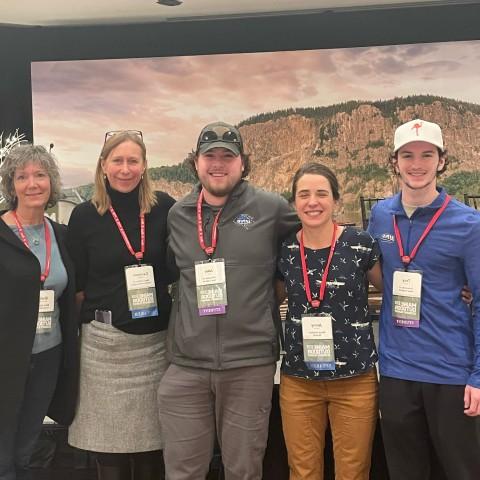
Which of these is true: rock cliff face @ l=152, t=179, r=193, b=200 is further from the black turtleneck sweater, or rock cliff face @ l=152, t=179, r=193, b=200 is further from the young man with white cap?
the young man with white cap

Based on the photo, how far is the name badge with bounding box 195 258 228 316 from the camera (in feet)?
6.11

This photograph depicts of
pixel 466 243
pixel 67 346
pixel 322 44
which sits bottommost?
pixel 67 346

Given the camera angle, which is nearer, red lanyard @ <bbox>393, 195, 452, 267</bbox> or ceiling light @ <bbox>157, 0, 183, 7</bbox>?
red lanyard @ <bbox>393, 195, 452, 267</bbox>

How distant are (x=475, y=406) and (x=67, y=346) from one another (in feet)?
4.83

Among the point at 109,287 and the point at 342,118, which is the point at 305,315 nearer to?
the point at 109,287

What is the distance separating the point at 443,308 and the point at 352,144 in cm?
330

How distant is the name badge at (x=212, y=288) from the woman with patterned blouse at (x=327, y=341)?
0.23 metres

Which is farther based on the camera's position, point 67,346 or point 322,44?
point 322,44

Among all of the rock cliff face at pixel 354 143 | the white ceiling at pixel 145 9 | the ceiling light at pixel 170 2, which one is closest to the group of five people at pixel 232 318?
the rock cliff face at pixel 354 143

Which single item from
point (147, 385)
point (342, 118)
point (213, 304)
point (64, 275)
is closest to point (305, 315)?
point (213, 304)

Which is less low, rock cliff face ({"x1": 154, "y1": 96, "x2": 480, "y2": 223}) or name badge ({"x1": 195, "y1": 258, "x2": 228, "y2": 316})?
rock cliff face ({"x1": 154, "y1": 96, "x2": 480, "y2": 223})

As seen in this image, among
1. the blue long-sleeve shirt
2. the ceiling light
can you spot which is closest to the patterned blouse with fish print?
the blue long-sleeve shirt

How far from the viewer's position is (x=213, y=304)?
186cm

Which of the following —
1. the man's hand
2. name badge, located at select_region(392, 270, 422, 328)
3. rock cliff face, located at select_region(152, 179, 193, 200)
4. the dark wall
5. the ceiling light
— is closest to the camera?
the man's hand
